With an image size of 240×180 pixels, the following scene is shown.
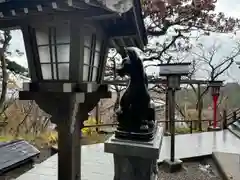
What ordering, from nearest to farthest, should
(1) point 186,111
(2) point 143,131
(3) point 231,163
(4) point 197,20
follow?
(2) point 143,131 < (3) point 231,163 < (4) point 197,20 < (1) point 186,111

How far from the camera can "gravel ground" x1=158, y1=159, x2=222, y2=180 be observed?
470 cm

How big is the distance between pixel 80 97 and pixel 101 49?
0.70 metres

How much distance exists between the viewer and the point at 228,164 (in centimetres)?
502

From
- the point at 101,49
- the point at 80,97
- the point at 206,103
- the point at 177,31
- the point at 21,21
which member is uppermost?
the point at 177,31

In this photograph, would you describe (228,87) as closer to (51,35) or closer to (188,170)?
(188,170)

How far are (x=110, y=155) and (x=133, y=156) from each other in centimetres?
328

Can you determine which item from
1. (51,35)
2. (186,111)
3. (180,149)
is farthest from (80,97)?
(186,111)

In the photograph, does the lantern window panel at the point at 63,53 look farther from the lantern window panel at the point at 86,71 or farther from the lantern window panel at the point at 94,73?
the lantern window panel at the point at 94,73

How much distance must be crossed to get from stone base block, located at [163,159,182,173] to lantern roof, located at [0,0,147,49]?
11.5 ft

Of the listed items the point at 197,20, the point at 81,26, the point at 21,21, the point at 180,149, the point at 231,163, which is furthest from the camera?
the point at 197,20

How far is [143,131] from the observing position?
105 inches

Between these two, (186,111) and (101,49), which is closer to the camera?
(101,49)

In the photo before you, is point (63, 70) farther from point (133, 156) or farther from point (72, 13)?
point (133, 156)

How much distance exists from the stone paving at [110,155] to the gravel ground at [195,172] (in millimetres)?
372
